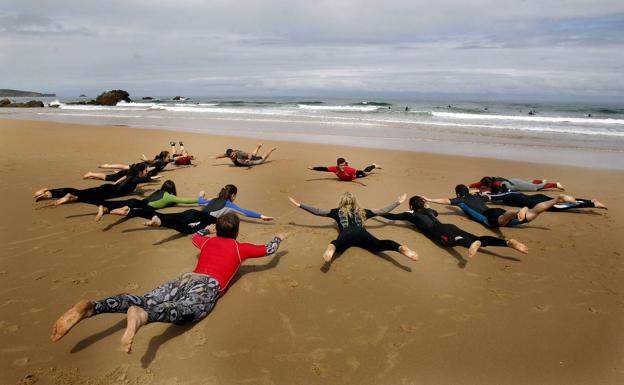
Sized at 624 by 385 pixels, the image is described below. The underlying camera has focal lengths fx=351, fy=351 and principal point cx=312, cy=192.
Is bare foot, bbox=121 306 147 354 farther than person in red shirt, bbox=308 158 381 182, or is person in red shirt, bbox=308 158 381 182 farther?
person in red shirt, bbox=308 158 381 182

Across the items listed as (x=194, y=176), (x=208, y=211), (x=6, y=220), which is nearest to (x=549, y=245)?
(x=208, y=211)

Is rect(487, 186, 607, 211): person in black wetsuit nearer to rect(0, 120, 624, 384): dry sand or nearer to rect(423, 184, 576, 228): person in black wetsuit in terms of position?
rect(0, 120, 624, 384): dry sand

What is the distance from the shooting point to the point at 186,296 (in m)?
3.91

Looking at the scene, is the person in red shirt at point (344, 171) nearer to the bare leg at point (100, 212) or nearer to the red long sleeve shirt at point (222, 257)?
the bare leg at point (100, 212)

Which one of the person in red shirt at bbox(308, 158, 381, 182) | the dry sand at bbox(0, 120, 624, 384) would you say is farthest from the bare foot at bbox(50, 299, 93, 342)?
the person in red shirt at bbox(308, 158, 381, 182)

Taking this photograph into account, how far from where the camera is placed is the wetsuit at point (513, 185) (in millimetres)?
8945

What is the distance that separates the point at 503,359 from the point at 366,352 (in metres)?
1.37

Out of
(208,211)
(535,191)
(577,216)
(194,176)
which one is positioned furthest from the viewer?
(194,176)

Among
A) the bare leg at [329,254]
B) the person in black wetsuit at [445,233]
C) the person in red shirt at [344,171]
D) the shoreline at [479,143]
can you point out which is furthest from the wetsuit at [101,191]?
the shoreline at [479,143]

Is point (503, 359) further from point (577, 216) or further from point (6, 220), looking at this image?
point (6, 220)

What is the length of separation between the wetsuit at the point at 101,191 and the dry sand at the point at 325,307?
0.82ft

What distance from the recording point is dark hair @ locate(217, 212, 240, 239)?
15.0 feet

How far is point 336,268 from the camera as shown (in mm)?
5305

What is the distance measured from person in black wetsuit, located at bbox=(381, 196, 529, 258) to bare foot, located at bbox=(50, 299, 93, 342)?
4.89 metres
